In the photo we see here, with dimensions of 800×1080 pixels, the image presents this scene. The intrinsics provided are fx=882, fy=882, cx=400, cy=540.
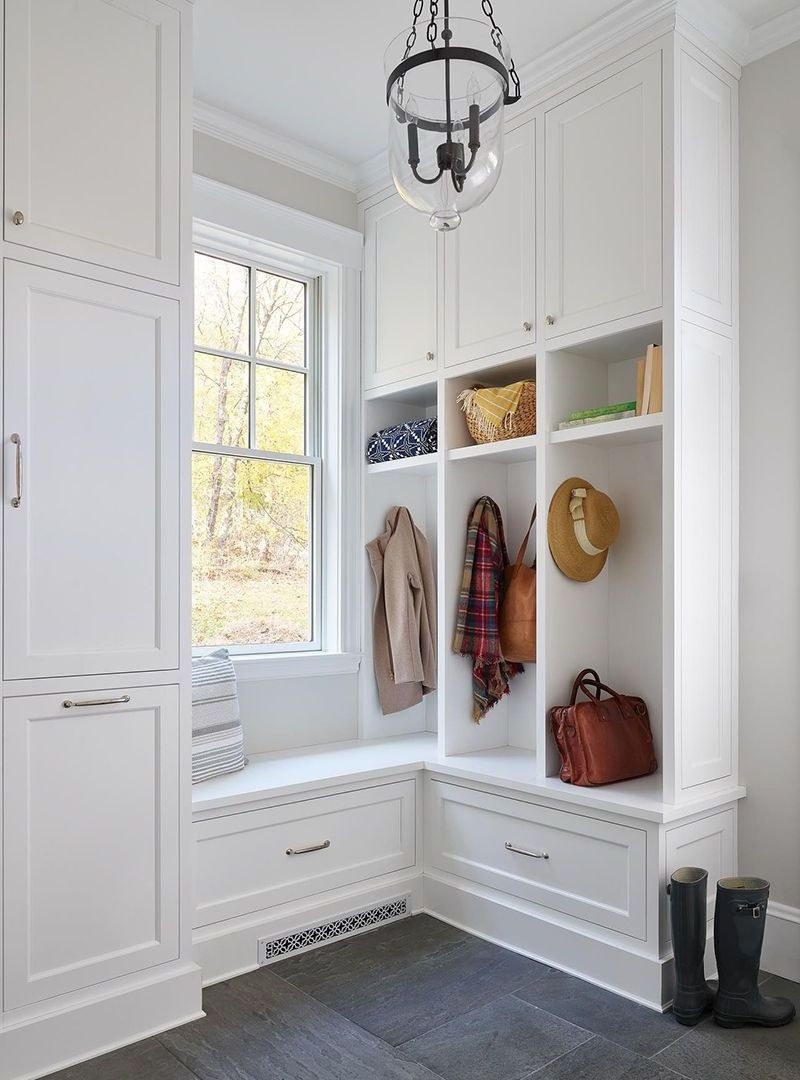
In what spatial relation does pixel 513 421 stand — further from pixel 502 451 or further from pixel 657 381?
pixel 657 381

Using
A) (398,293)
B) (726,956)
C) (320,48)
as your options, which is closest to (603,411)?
(398,293)

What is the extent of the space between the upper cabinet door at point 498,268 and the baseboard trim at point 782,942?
1.92m

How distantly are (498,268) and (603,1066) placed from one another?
2.40 metres

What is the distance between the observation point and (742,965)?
91.2 inches

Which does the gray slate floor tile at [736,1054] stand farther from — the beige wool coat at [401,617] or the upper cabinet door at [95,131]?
the upper cabinet door at [95,131]

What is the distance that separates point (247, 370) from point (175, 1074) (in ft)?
7.70

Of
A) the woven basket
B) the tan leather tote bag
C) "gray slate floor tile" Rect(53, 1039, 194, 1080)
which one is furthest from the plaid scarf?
"gray slate floor tile" Rect(53, 1039, 194, 1080)

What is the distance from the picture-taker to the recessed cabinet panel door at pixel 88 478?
83.2 inches

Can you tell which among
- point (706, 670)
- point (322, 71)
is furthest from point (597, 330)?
point (322, 71)

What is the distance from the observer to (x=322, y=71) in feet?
9.69

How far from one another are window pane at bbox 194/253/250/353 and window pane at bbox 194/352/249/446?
0.07 meters

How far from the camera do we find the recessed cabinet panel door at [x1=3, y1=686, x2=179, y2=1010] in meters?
2.09

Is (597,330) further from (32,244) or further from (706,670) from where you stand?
(32,244)

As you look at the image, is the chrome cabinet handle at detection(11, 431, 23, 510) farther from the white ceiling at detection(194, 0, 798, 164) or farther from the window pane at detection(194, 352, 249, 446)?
the white ceiling at detection(194, 0, 798, 164)
